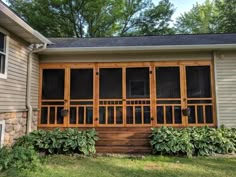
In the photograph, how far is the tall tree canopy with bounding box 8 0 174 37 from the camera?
1834cm

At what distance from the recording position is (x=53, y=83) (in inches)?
284

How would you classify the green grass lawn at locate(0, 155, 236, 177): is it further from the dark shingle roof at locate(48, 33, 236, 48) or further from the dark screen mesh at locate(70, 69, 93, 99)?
the dark shingle roof at locate(48, 33, 236, 48)

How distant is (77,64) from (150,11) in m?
15.2

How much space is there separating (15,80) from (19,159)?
2.20 metres

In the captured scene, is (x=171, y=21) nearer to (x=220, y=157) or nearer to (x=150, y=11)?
(x=150, y=11)

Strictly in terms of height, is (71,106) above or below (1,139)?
above

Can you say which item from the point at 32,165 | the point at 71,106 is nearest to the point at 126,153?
the point at 71,106

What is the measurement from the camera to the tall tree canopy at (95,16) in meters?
18.3

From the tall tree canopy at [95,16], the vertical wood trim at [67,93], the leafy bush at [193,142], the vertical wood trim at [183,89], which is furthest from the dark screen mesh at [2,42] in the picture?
the tall tree canopy at [95,16]

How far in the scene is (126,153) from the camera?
6.27 m

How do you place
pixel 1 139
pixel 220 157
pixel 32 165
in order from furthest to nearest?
pixel 220 157 < pixel 1 139 < pixel 32 165

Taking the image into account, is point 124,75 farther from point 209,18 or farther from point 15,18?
point 209,18

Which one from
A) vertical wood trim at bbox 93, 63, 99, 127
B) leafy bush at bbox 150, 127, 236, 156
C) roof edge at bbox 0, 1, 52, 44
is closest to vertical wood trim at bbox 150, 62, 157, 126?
leafy bush at bbox 150, 127, 236, 156

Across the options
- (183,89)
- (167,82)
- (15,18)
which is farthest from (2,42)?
(183,89)
